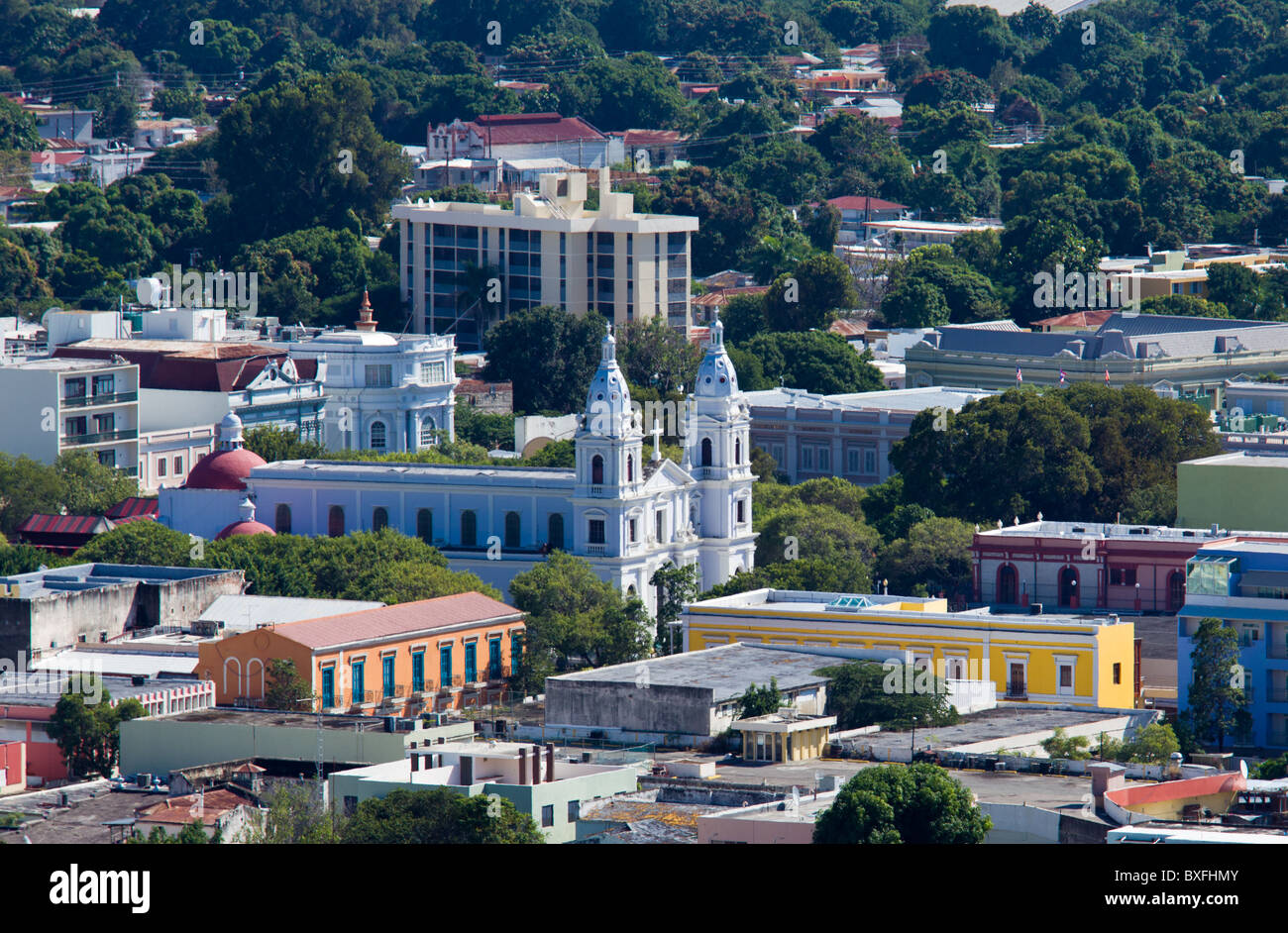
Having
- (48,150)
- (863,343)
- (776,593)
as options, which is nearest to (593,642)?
(776,593)

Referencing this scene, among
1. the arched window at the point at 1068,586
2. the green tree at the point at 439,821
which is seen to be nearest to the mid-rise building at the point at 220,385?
the arched window at the point at 1068,586

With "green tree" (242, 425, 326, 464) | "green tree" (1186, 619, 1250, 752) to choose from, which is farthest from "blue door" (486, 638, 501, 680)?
"green tree" (242, 425, 326, 464)

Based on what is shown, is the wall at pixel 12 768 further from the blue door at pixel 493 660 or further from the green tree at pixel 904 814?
the green tree at pixel 904 814

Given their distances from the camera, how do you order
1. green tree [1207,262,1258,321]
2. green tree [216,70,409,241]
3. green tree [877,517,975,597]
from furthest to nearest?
green tree [216,70,409,241] → green tree [1207,262,1258,321] → green tree [877,517,975,597]

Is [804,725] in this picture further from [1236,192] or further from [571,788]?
[1236,192]

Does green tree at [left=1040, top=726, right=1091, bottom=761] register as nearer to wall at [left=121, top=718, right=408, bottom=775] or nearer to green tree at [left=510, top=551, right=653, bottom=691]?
wall at [left=121, top=718, right=408, bottom=775]

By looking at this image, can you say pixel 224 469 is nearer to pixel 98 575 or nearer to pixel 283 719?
pixel 98 575

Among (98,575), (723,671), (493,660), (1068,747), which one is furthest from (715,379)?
(1068,747)
